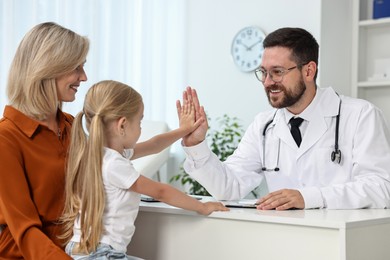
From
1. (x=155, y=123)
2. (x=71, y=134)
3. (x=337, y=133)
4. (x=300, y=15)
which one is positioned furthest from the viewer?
(x=300, y=15)

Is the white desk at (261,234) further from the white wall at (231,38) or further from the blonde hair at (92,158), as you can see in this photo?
the white wall at (231,38)

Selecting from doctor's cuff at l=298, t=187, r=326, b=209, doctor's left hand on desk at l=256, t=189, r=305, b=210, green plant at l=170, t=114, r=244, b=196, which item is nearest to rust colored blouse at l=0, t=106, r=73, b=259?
doctor's left hand on desk at l=256, t=189, r=305, b=210

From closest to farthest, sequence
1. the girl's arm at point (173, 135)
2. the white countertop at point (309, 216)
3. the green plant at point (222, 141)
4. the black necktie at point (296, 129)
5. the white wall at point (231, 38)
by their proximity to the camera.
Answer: the white countertop at point (309, 216)
the girl's arm at point (173, 135)
the black necktie at point (296, 129)
the white wall at point (231, 38)
the green plant at point (222, 141)

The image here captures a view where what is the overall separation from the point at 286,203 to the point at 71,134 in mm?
693

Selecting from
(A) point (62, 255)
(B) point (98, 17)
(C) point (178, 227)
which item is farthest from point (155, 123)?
(A) point (62, 255)

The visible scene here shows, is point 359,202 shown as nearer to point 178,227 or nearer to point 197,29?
point 178,227

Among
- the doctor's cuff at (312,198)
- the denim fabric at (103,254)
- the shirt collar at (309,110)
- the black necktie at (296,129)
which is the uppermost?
the shirt collar at (309,110)

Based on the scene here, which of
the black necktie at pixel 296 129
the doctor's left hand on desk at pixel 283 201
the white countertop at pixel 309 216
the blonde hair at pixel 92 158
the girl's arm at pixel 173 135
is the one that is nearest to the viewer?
the white countertop at pixel 309 216

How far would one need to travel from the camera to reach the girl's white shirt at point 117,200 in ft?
6.16

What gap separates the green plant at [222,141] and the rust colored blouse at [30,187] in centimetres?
287

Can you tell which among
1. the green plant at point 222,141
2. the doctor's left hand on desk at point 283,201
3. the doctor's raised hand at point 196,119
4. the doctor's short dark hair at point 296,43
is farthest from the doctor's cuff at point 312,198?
the green plant at point 222,141

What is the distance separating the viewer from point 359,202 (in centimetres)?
220

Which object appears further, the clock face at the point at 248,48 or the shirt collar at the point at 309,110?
the clock face at the point at 248,48

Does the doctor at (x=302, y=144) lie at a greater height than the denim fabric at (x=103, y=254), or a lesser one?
greater
